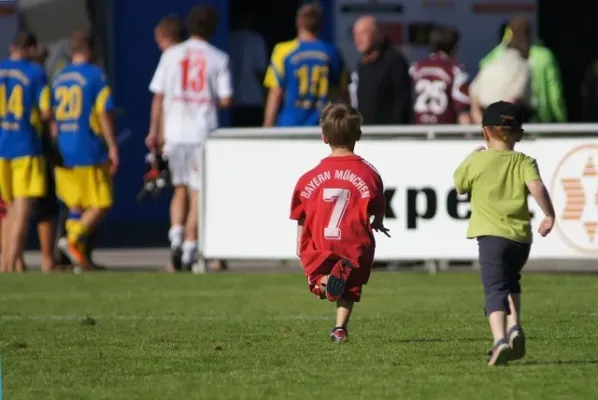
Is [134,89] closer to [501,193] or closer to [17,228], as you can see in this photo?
[17,228]

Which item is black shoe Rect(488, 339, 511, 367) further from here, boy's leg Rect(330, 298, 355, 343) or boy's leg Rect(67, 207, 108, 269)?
boy's leg Rect(67, 207, 108, 269)

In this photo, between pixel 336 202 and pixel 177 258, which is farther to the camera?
pixel 177 258

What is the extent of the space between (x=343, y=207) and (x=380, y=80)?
631 centimetres

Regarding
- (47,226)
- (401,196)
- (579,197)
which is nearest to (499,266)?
(579,197)

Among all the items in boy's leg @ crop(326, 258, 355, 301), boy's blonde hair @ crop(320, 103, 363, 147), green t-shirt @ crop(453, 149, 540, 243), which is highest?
boy's blonde hair @ crop(320, 103, 363, 147)

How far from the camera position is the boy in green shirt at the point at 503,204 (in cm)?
906

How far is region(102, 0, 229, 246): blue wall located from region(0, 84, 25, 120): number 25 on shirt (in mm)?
5566

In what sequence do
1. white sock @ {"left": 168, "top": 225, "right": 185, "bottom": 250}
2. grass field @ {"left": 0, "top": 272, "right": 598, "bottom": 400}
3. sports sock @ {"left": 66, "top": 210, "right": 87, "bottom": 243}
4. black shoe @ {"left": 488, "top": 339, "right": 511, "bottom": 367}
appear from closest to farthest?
grass field @ {"left": 0, "top": 272, "right": 598, "bottom": 400}
black shoe @ {"left": 488, "top": 339, "right": 511, "bottom": 367}
white sock @ {"left": 168, "top": 225, "right": 185, "bottom": 250}
sports sock @ {"left": 66, "top": 210, "right": 87, "bottom": 243}

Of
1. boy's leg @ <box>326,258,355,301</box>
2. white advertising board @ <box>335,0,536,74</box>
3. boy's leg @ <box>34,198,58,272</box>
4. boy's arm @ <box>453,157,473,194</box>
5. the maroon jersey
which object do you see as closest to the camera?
boy's arm @ <box>453,157,473,194</box>

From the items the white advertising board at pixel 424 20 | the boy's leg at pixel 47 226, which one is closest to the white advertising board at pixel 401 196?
the boy's leg at pixel 47 226

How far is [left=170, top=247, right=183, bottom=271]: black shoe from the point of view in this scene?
16.4 meters

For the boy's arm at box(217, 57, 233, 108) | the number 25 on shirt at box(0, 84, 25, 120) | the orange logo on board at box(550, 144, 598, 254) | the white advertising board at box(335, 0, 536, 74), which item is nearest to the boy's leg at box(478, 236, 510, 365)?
the orange logo on board at box(550, 144, 598, 254)

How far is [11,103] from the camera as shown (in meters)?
16.5

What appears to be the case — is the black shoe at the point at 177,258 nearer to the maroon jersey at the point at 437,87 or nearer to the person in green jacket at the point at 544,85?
the maroon jersey at the point at 437,87
